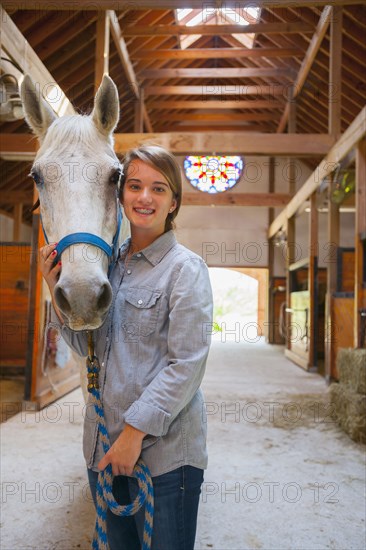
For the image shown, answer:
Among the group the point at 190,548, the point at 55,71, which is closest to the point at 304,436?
the point at 190,548

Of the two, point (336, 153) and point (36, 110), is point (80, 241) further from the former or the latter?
point (336, 153)

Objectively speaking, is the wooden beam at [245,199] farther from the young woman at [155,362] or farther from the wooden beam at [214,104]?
the young woman at [155,362]

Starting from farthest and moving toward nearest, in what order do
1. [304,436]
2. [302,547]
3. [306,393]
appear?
[306,393] → [304,436] → [302,547]

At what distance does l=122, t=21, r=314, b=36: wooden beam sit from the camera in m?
6.20

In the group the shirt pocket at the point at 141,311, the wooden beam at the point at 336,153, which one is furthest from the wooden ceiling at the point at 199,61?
the shirt pocket at the point at 141,311

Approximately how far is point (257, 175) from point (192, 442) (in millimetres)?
11024

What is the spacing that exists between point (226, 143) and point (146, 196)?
4295 millimetres

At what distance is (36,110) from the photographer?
1.25 m

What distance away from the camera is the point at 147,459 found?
0.83 metres

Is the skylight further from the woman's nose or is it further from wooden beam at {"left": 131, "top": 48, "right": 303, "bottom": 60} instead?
the woman's nose

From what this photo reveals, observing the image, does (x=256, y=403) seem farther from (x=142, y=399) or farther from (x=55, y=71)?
(x=55, y=71)

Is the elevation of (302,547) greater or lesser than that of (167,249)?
lesser

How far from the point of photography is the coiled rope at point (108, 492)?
2.65 feet

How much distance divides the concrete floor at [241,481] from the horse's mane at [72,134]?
1.40 m
